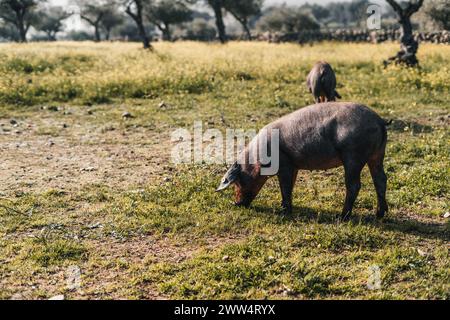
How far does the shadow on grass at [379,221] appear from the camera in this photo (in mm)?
7090

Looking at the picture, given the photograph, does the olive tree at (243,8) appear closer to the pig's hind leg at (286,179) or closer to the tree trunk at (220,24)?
the tree trunk at (220,24)

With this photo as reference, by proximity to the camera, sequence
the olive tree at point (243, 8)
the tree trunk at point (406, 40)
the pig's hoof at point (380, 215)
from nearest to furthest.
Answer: the pig's hoof at point (380, 215) < the tree trunk at point (406, 40) < the olive tree at point (243, 8)

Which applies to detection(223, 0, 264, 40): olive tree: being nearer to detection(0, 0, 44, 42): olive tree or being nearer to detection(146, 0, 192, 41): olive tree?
detection(146, 0, 192, 41): olive tree

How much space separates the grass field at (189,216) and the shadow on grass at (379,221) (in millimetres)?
32

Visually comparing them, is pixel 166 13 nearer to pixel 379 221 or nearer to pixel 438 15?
pixel 438 15

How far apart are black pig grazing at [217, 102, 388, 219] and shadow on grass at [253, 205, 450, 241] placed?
0.16m

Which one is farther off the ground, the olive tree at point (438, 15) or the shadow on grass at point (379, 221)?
the olive tree at point (438, 15)

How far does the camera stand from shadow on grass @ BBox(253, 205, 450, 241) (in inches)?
279

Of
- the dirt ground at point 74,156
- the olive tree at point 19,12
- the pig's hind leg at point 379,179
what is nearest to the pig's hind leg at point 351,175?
the pig's hind leg at point 379,179

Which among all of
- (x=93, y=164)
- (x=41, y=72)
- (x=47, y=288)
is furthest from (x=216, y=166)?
(x=41, y=72)

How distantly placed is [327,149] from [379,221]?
4.81 ft

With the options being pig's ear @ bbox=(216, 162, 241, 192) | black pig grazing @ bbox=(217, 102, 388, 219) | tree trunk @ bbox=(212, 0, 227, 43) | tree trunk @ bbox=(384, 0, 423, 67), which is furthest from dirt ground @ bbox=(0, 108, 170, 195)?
tree trunk @ bbox=(212, 0, 227, 43)

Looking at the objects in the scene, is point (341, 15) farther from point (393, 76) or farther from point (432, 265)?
point (432, 265)

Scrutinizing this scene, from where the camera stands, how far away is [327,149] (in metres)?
7.09
